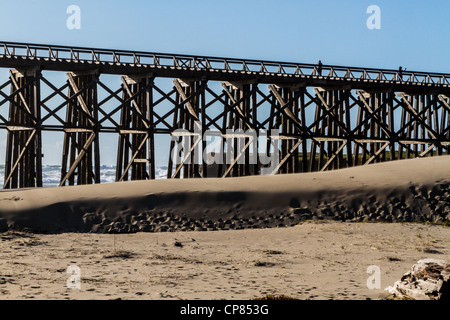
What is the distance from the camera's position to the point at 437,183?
18.0 meters

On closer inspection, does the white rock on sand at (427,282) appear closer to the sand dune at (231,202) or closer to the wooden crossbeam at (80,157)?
the sand dune at (231,202)

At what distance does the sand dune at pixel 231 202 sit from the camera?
48.4 ft

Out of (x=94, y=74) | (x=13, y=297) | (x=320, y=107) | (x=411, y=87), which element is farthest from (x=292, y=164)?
(x=13, y=297)

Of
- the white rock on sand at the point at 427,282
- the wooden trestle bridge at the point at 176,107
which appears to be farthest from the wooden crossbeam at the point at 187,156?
the white rock on sand at the point at 427,282

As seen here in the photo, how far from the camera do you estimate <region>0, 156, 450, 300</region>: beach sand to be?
887cm

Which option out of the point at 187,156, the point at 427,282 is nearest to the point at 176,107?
the point at 187,156

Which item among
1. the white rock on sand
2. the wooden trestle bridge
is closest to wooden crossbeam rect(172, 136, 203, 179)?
the wooden trestle bridge

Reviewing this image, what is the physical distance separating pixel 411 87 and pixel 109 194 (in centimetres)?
1730

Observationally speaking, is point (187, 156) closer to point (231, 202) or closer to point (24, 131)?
point (24, 131)

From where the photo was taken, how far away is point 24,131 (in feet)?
70.8

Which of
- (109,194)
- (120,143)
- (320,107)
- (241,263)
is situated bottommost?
(241,263)

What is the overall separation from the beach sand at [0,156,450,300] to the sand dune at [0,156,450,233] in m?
0.03

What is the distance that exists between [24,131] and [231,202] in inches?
369
